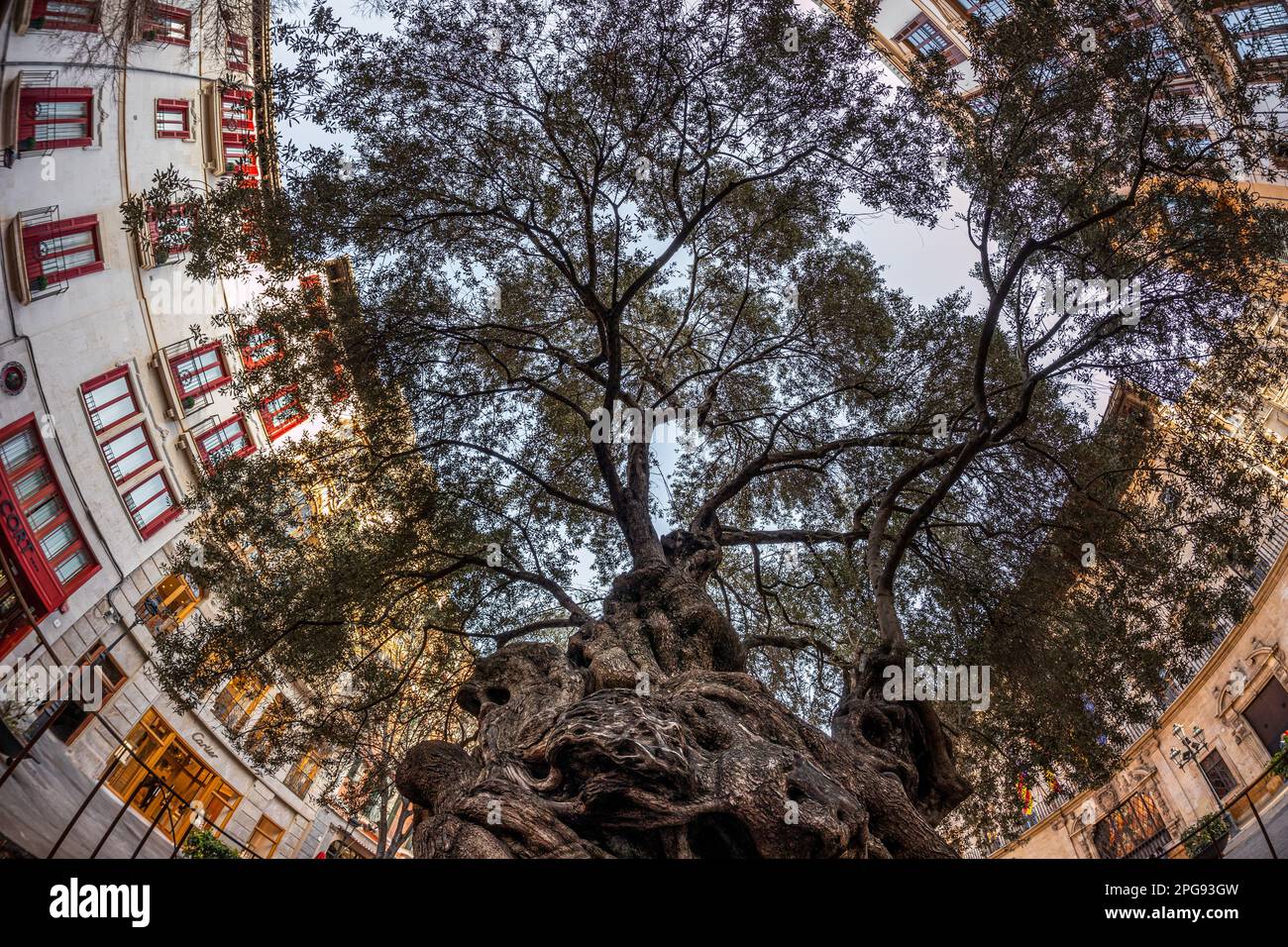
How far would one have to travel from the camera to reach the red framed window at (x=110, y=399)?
17750 millimetres

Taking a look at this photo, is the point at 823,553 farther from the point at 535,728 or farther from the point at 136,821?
the point at 136,821

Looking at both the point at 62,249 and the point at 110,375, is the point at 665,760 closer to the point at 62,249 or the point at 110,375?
the point at 62,249

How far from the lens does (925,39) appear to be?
→ 27.6 m

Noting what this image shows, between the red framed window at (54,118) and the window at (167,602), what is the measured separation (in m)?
11.7

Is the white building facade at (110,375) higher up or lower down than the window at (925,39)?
lower down

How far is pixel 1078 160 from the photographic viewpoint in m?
10.6

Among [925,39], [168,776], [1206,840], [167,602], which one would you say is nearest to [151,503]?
[167,602]

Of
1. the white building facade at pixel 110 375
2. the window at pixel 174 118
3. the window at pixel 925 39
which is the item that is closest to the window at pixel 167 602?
the white building facade at pixel 110 375

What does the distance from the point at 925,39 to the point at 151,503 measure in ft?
111

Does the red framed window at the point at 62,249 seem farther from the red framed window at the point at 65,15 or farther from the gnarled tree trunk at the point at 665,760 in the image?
the gnarled tree trunk at the point at 665,760

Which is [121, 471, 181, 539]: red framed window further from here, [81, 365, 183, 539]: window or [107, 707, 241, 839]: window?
[107, 707, 241, 839]: window
